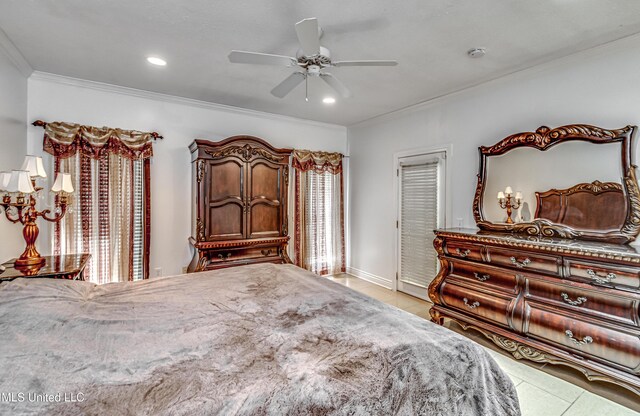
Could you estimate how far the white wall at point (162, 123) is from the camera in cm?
327

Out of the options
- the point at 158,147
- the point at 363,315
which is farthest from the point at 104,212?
the point at 363,315

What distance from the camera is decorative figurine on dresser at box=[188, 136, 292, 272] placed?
370 centimetres

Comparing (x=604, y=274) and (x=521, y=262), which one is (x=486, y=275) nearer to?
(x=521, y=262)

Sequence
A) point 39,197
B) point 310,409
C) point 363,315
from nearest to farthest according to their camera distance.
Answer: point 310,409
point 363,315
point 39,197

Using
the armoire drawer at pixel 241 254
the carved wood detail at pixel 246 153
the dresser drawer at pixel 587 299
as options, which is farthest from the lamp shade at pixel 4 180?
the dresser drawer at pixel 587 299

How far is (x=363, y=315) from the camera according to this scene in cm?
161

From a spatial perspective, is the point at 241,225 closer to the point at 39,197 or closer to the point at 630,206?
the point at 39,197

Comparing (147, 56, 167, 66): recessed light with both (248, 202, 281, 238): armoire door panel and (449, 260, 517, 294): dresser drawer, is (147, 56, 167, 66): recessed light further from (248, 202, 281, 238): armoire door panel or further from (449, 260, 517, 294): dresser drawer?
(449, 260, 517, 294): dresser drawer

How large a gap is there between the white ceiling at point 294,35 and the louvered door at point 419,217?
1.16 metres

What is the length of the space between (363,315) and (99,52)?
3.24 meters

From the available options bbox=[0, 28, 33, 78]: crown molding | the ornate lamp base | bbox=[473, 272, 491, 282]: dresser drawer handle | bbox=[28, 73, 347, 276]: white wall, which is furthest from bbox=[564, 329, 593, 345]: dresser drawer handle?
bbox=[0, 28, 33, 78]: crown molding

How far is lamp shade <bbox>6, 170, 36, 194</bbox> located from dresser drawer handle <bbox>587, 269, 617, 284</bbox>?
4.40 meters

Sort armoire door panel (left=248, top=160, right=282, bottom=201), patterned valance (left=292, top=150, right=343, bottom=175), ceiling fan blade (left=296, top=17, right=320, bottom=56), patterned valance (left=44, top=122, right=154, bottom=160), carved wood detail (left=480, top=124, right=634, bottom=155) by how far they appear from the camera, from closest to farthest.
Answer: ceiling fan blade (left=296, top=17, right=320, bottom=56) → carved wood detail (left=480, top=124, right=634, bottom=155) → patterned valance (left=44, top=122, right=154, bottom=160) → armoire door panel (left=248, top=160, right=282, bottom=201) → patterned valance (left=292, top=150, right=343, bottom=175)

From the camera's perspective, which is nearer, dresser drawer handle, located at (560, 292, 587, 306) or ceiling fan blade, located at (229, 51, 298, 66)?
ceiling fan blade, located at (229, 51, 298, 66)
